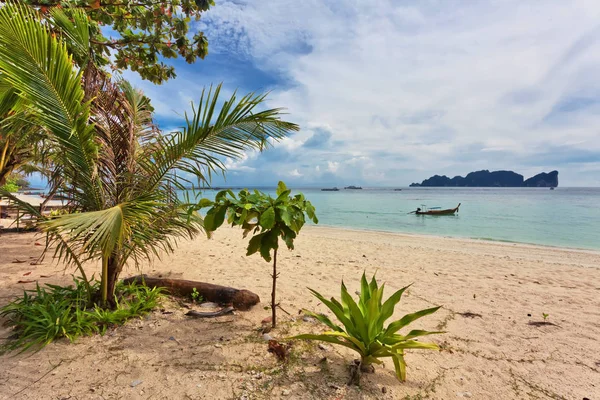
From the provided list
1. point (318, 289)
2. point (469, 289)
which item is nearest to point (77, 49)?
point (318, 289)

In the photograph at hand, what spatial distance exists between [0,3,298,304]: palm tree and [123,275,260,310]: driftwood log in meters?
0.70

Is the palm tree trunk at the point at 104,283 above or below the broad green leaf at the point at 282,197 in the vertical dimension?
below

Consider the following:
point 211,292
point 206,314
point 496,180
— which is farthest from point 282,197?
point 496,180

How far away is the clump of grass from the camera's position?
2615 millimetres

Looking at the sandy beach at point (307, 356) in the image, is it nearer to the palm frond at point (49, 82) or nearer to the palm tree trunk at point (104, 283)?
the palm tree trunk at point (104, 283)

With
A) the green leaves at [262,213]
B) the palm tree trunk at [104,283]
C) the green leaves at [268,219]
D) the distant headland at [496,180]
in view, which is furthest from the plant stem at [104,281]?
the distant headland at [496,180]

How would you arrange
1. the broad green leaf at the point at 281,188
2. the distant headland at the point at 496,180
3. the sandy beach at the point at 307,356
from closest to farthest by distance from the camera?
1. the sandy beach at the point at 307,356
2. the broad green leaf at the point at 281,188
3. the distant headland at the point at 496,180

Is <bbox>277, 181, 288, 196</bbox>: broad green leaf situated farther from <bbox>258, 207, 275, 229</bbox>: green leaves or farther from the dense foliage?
the dense foliage

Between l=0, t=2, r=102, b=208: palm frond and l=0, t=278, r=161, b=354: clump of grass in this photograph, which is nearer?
l=0, t=2, r=102, b=208: palm frond

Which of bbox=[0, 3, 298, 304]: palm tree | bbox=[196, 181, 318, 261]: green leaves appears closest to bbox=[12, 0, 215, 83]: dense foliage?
bbox=[0, 3, 298, 304]: palm tree

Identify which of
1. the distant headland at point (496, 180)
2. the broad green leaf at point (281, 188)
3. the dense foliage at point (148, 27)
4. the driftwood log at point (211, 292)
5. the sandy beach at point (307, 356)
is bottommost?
the sandy beach at point (307, 356)

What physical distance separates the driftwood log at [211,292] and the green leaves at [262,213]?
1.34 meters

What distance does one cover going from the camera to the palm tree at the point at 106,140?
2346 millimetres

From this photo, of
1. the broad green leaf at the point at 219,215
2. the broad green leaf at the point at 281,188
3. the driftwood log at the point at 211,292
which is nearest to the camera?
the broad green leaf at the point at 219,215
